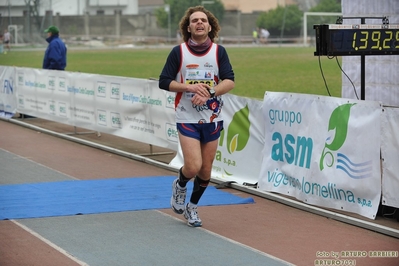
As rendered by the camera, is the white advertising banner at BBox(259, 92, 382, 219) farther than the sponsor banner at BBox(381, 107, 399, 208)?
Yes

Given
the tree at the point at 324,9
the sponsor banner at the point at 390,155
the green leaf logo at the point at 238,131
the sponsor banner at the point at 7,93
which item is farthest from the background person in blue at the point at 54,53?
the tree at the point at 324,9

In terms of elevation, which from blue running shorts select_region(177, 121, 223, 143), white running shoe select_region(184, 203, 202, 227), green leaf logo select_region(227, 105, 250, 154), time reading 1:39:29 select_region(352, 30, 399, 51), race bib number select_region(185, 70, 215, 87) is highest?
time reading 1:39:29 select_region(352, 30, 399, 51)

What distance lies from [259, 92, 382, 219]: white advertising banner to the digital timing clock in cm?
106

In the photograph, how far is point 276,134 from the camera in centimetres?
1054

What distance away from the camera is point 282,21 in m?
98.5

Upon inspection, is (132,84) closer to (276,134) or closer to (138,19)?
(276,134)

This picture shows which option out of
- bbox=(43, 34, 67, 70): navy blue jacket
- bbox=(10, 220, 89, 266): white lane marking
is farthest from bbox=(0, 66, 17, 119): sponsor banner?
bbox=(10, 220, 89, 266): white lane marking

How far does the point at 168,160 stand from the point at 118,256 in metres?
6.42

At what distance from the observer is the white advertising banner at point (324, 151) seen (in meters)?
8.98

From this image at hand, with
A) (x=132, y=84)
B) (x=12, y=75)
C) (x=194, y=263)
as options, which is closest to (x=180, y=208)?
(x=194, y=263)

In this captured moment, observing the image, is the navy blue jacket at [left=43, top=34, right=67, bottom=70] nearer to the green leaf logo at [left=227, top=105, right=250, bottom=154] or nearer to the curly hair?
the green leaf logo at [left=227, top=105, right=250, bottom=154]

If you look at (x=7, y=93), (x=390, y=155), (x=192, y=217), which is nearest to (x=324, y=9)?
(x=7, y=93)

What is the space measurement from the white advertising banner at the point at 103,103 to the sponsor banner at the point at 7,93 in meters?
0.34

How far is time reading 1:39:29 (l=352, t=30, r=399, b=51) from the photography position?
35.9ft
